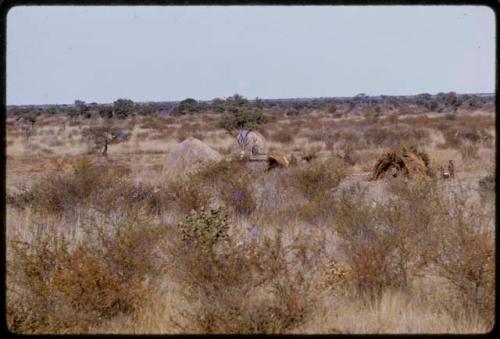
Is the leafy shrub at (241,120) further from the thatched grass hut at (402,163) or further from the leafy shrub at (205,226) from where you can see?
the leafy shrub at (205,226)

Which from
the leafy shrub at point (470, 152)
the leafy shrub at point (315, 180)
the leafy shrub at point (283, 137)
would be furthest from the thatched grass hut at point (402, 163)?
the leafy shrub at point (283, 137)

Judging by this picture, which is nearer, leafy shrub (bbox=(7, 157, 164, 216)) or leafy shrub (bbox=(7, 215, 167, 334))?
leafy shrub (bbox=(7, 215, 167, 334))

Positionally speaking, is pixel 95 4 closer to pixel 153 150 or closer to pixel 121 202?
pixel 121 202

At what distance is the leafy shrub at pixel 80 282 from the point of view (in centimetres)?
525

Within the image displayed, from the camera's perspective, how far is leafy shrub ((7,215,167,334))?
5.25 m

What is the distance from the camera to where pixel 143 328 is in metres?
5.38

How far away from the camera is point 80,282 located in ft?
17.4

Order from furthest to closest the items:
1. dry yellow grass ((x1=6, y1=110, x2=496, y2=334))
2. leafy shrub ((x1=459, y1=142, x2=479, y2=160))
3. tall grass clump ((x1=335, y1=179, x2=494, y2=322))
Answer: leafy shrub ((x1=459, y1=142, x2=479, y2=160)), tall grass clump ((x1=335, y1=179, x2=494, y2=322)), dry yellow grass ((x1=6, y1=110, x2=496, y2=334))

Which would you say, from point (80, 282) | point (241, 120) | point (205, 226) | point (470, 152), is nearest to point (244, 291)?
point (80, 282)

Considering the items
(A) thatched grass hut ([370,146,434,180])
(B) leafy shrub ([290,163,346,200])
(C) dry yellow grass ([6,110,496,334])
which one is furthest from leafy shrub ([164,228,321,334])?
(A) thatched grass hut ([370,146,434,180])

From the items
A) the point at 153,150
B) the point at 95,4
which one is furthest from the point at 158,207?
the point at 153,150

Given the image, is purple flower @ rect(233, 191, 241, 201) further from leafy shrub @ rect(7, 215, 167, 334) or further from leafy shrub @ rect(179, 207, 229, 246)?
leafy shrub @ rect(7, 215, 167, 334)

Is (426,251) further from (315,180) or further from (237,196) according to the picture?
(315,180)

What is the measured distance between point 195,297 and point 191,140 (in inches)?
390
